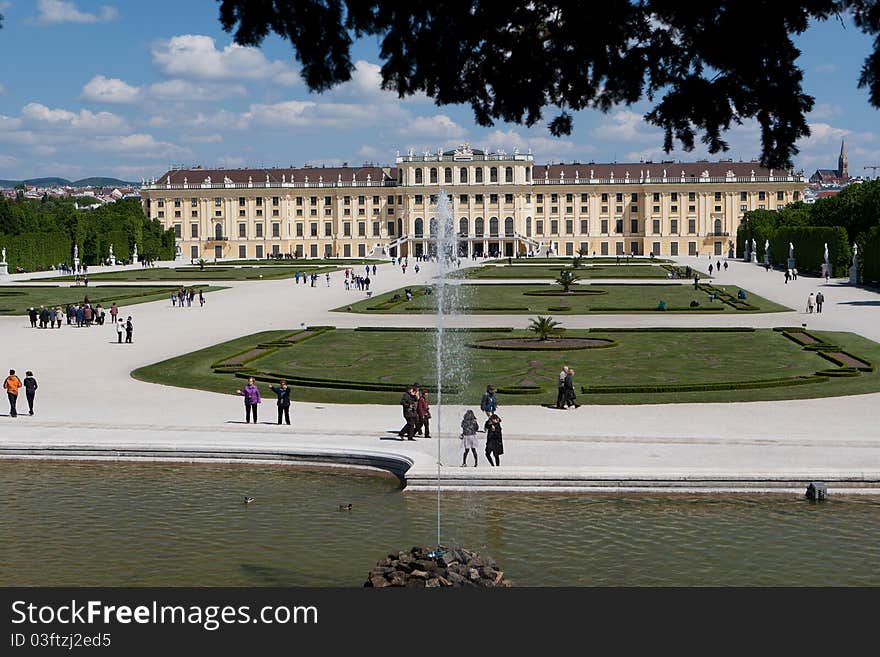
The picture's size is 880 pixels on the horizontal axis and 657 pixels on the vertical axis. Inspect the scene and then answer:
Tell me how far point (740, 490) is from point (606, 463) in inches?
84.9

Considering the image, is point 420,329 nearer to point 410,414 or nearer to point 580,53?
point 410,414

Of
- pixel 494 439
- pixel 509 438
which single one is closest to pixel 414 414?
pixel 509 438

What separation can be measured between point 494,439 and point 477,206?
123775 mm

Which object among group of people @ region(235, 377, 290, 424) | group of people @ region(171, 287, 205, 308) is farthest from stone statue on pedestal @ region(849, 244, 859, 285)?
group of people @ region(235, 377, 290, 424)

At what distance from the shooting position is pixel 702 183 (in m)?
136

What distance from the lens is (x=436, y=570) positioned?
38.8 feet

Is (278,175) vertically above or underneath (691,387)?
above

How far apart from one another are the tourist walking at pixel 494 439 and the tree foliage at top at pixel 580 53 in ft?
28.2

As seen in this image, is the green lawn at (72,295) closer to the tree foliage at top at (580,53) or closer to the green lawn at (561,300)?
the green lawn at (561,300)

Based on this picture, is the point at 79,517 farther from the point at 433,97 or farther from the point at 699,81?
the point at 699,81

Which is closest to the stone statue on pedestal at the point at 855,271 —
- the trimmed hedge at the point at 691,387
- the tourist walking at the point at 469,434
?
the trimmed hedge at the point at 691,387

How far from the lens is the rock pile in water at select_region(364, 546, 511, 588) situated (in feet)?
38.5

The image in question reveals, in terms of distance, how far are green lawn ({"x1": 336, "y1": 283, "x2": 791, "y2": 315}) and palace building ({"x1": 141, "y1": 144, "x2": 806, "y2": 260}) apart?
71754 mm

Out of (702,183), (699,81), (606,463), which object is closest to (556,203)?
(702,183)
